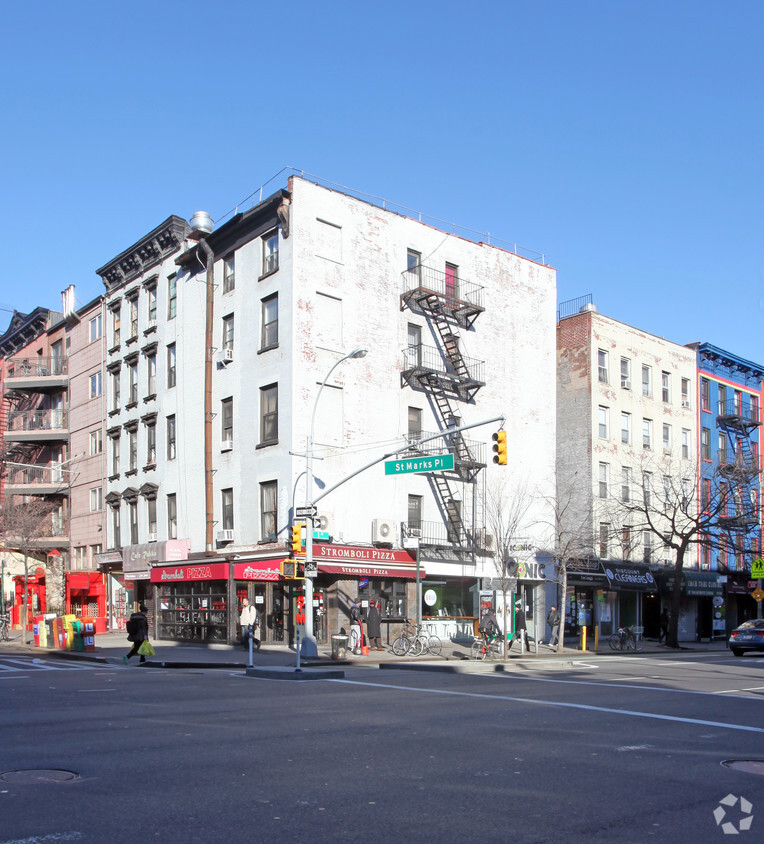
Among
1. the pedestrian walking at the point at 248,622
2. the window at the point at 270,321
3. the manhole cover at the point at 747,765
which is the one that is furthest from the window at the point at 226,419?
the manhole cover at the point at 747,765

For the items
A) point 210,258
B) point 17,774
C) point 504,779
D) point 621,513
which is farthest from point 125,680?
point 621,513

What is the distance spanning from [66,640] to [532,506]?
20.7 metres

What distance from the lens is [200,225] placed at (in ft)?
130

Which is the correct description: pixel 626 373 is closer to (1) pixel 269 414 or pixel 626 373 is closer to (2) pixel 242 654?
(1) pixel 269 414

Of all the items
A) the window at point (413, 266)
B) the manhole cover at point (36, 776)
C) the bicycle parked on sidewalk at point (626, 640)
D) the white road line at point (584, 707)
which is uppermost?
the window at point (413, 266)

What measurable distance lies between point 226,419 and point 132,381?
951 cm

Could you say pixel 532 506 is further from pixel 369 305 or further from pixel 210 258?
pixel 210 258

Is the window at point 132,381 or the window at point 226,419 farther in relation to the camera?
the window at point 132,381

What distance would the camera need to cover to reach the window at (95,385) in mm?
46938

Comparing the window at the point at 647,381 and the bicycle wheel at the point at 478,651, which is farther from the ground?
the window at the point at 647,381

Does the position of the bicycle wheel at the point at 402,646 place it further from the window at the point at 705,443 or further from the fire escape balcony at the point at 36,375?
Result: the fire escape balcony at the point at 36,375

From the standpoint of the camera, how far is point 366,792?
25.4 ft

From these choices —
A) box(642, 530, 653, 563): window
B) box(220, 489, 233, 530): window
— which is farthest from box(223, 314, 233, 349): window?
Result: box(642, 530, 653, 563): window

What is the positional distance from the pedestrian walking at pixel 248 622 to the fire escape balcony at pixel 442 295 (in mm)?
13906
